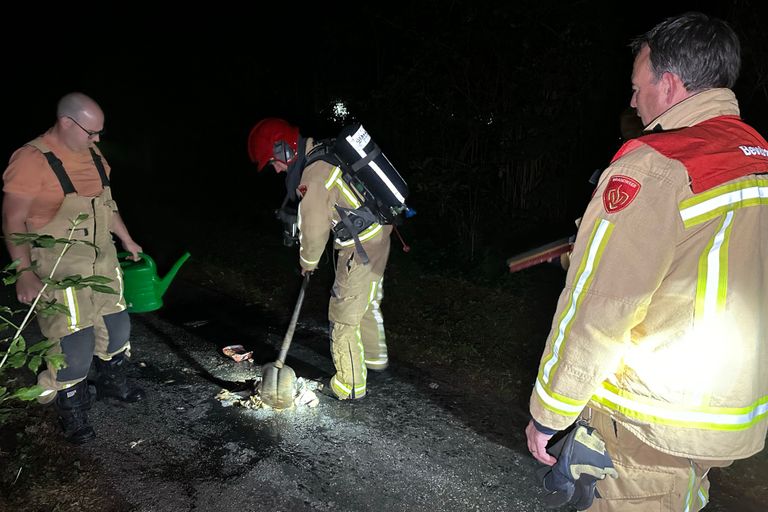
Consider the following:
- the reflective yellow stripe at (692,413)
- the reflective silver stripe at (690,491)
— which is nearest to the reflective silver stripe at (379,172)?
the reflective yellow stripe at (692,413)

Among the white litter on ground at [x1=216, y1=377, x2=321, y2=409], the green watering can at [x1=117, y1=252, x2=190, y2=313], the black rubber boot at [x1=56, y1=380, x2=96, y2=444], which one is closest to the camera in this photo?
the black rubber boot at [x1=56, y1=380, x2=96, y2=444]

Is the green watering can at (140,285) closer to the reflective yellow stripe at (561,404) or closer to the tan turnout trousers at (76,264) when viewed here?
the tan turnout trousers at (76,264)

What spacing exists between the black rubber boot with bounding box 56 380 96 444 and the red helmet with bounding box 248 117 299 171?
192cm

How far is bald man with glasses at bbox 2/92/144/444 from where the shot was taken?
298 cm

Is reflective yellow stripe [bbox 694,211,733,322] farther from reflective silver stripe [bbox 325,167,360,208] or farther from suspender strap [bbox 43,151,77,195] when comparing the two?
suspender strap [bbox 43,151,77,195]

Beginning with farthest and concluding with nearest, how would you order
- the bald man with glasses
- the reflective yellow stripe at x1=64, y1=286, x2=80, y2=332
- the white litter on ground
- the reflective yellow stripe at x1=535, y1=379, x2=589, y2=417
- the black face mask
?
the white litter on ground, the black face mask, the reflective yellow stripe at x1=64, y1=286, x2=80, y2=332, the bald man with glasses, the reflective yellow stripe at x1=535, y1=379, x2=589, y2=417

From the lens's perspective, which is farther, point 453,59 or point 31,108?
point 31,108

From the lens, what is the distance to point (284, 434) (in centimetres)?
331

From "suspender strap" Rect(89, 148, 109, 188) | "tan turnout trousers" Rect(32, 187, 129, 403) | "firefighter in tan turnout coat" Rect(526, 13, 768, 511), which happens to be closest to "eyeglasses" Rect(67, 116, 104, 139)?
"suspender strap" Rect(89, 148, 109, 188)

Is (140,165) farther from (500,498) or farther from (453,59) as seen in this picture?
(500,498)

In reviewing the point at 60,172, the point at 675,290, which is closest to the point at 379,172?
the point at 60,172

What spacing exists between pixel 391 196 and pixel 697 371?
2224 mm

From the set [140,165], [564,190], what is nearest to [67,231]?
[564,190]

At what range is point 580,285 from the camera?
1449mm
